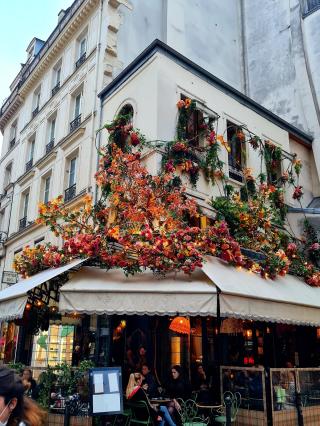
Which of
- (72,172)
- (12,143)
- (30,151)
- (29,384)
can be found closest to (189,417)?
(29,384)

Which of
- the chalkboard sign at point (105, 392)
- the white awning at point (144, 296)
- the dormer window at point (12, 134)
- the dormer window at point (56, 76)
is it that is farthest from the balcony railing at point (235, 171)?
the dormer window at point (12, 134)

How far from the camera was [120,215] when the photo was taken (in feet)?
28.9

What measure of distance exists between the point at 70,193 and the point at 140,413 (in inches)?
326

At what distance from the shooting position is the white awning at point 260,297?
6957 mm

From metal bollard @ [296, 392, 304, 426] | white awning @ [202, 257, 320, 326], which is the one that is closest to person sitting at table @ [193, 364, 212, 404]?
metal bollard @ [296, 392, 304, 426]

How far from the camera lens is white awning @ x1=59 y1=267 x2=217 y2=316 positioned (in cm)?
687

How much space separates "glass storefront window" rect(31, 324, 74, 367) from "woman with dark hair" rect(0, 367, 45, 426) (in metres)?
10.7

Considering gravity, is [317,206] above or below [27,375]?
above

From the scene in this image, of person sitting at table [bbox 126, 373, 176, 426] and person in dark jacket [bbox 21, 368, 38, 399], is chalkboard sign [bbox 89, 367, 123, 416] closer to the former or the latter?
person sitting at table [bbox 126, 373, 176, 426]

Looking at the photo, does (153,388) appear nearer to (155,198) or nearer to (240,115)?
(155,198)

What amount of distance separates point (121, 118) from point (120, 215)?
9.18 feet

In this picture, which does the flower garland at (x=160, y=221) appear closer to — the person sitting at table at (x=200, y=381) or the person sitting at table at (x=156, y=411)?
the person sitting at table at (x=156, y=411)

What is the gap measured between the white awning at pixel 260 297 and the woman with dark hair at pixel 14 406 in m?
4.83

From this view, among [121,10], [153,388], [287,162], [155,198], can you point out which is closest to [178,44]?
[121,10]
